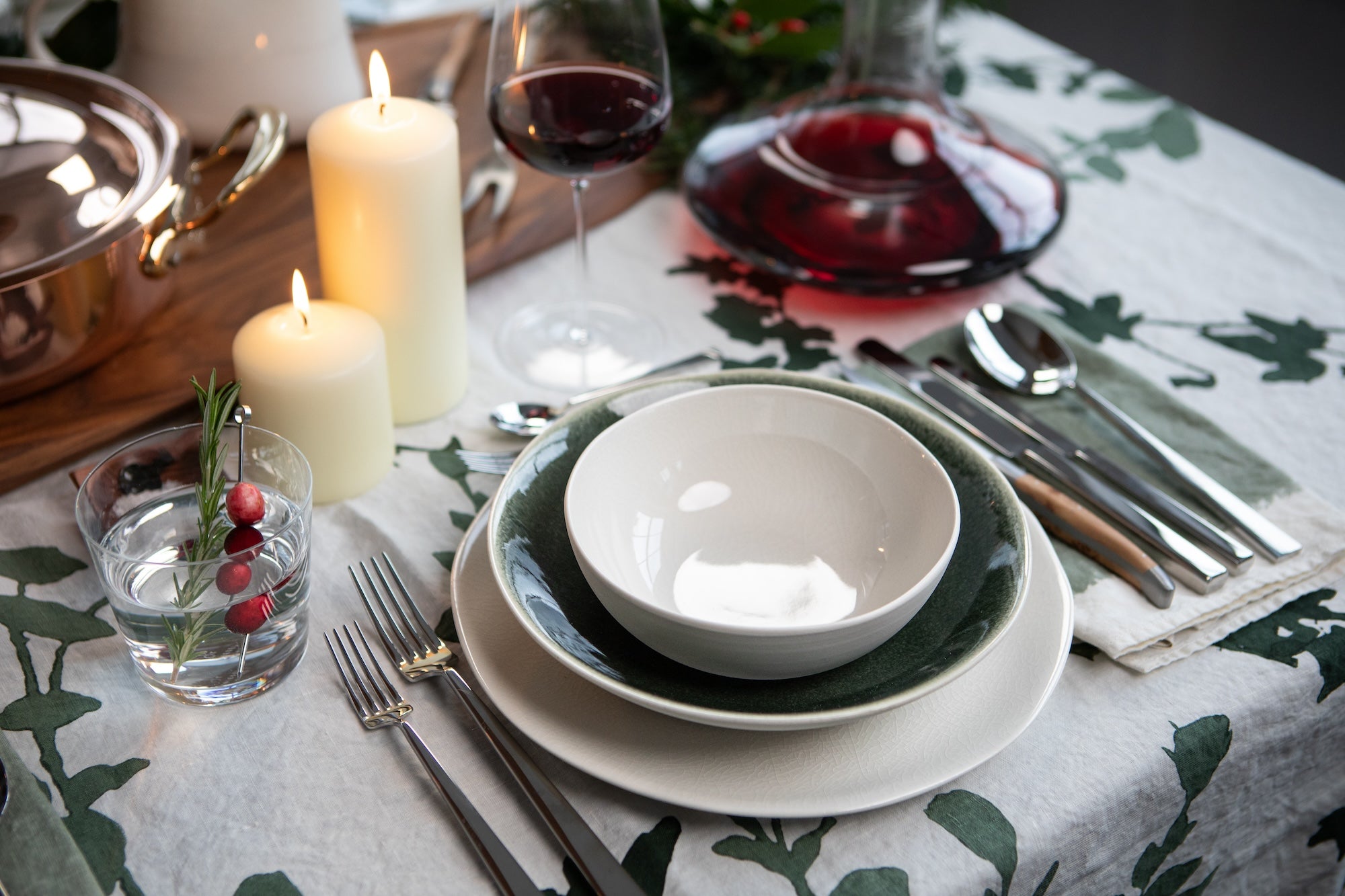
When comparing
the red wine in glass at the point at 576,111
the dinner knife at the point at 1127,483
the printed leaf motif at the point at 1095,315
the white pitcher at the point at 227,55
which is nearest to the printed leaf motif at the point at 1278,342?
the printed leaf motif at the point at 1095,315

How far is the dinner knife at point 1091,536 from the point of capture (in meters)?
0.55

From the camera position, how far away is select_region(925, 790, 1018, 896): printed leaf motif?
17.5 inches

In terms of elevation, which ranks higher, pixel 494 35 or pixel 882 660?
pixel 494 35

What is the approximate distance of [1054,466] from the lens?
0.62 meters

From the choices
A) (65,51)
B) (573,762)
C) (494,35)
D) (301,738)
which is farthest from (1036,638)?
(65,51)

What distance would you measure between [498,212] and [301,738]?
0.46m

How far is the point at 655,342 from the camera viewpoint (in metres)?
0.75

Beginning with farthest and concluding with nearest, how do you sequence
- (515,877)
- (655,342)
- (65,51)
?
(65,51), (655,342), (515,877)

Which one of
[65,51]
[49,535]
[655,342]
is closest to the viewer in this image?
[49,535]

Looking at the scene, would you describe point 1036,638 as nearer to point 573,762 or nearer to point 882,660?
point 882,660

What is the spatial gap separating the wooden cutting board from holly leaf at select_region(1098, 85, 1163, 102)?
477mm

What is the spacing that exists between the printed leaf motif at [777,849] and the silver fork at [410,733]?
0.08 m

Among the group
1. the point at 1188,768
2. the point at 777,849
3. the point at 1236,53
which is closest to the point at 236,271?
the point at 777,849

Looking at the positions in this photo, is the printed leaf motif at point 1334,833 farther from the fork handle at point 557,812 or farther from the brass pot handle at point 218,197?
the brass pot handle at point 218,197
